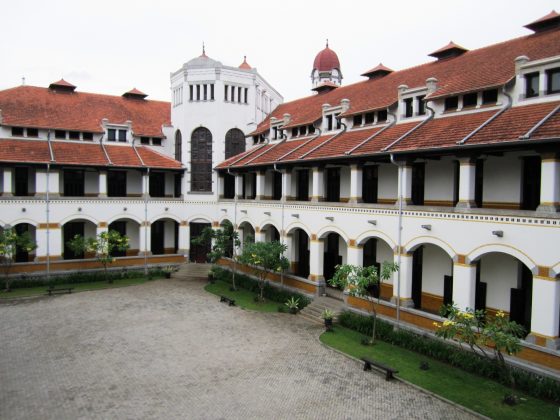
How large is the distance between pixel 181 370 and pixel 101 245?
631 inches

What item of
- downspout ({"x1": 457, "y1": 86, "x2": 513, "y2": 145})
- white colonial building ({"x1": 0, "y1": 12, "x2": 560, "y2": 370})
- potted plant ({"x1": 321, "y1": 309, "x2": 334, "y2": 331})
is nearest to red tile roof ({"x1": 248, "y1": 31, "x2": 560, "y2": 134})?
white colonial building ({"x1": 0, "y1": 12, "x2": 560, "y2": 370})

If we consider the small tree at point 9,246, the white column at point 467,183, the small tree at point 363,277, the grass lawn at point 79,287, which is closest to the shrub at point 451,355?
the small tree at point 363,277

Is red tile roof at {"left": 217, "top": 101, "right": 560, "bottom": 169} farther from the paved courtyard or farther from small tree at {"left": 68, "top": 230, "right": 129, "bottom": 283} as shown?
small tree at {"left": 68, "top": 230, "right": 129, "bottom": 283}

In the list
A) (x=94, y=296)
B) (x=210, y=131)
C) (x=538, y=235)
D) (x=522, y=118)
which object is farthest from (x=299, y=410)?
(x=210, y=131)

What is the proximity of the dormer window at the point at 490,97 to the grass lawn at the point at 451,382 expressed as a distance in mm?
10876

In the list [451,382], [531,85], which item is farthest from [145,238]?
[531,85]

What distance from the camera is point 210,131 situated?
115 ft

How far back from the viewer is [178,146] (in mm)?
35938

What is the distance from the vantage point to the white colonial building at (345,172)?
1639 cm

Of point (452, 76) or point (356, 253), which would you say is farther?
point (452, 76)

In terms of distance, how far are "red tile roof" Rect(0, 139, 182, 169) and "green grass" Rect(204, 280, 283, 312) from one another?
1006 centimetres

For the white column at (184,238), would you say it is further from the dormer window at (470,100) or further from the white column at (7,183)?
the dormer window at (470,100)

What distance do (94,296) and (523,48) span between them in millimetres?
25588

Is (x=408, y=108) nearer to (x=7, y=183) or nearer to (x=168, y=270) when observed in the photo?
(x=168, y=270)
